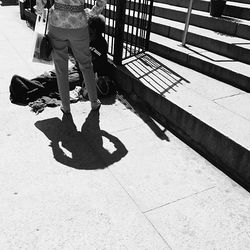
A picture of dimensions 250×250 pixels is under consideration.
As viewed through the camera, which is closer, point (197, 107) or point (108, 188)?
point (108, 188)

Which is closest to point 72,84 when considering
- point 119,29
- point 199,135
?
point 119,29

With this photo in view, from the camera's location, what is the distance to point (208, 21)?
20.1 feet

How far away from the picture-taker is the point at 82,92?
16.1 feet

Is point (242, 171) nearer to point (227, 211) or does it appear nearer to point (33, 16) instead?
point (227, 211)

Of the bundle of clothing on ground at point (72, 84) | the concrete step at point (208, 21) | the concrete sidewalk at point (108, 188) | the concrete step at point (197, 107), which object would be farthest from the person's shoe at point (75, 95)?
the concrete step at point (208, 21)

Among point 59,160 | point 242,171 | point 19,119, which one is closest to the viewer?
point 242,171

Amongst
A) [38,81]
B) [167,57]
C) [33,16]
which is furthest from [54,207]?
[33,16]

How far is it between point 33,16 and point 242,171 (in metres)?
7.33

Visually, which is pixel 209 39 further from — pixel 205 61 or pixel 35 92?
pixel 35 92

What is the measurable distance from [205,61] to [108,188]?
2.81 m

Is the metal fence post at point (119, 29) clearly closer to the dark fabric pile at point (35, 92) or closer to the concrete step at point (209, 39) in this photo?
the dark fabric pile at point (35, 92)

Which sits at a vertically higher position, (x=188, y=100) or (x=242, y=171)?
(x=188, y=100)

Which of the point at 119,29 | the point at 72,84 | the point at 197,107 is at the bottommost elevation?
the point at 72,84

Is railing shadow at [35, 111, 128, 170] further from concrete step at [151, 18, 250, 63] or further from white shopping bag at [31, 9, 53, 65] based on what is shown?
concrete step at [151, 18, 250, 63]
